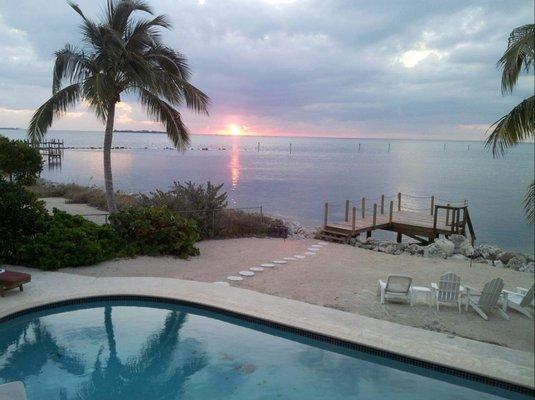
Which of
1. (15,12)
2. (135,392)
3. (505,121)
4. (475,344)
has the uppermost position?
(15,12)

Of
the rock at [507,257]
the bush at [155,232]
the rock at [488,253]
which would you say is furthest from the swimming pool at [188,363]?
the rock at [488,253]

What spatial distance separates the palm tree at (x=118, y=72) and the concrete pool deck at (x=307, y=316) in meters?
5.07

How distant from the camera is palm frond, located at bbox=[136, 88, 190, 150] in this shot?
13191 mm

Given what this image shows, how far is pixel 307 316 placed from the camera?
7711 mm

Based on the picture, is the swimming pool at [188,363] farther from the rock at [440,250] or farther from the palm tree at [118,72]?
the rock at [440,250]

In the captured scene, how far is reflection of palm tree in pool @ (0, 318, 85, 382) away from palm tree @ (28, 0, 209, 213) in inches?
248

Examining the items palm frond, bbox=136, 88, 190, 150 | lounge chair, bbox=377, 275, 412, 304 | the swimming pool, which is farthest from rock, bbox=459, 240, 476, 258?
palm frond, bbox=136, 88, 190, 150

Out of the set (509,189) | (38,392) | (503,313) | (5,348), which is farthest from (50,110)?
(509,189)

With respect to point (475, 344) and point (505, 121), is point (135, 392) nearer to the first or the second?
point (475, 344)

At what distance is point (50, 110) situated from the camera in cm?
1252

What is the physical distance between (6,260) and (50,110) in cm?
459

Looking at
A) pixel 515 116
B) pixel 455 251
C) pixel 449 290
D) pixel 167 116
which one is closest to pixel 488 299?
pixel 449 290

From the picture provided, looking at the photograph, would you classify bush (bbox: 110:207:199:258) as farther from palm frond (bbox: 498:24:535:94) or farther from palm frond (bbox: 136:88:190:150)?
palm frond (bbox: 498:24:535:94)

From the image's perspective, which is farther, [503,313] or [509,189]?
[509,189]
